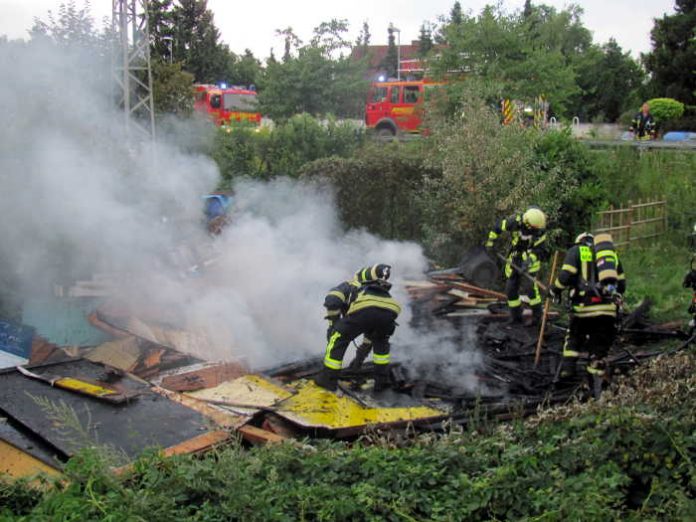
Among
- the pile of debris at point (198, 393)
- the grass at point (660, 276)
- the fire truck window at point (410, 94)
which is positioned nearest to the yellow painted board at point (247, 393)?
the pile of debris at point (198, 393)

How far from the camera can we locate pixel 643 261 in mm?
12297

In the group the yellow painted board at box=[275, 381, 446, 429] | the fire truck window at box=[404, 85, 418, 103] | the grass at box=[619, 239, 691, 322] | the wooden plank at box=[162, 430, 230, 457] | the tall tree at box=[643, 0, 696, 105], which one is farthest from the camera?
the tall tree at box=[643, 0, 696, 105]

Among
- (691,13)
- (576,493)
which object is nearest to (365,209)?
(576,493)

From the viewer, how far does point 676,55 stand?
2828cm

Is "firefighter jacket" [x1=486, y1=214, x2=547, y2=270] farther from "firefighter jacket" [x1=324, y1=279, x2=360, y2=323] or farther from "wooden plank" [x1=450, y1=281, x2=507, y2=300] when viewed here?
"firefighter jacket" [x1=324, y1=279, x2=360, y2=323]

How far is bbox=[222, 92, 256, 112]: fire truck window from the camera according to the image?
2697 cm

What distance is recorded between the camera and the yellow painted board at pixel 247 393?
21.7 feet

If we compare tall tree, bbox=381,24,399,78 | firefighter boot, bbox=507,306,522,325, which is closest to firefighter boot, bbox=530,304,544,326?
firefighter boot, bbox=507,306,522,325

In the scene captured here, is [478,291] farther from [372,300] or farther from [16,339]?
[16,339]

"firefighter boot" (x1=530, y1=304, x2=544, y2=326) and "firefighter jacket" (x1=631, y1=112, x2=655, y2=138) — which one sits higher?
"firefighter jacket" (x1=631, y1=112, x2=655, y2=138)

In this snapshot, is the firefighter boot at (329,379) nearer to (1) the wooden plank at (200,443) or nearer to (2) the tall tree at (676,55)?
(1) the wooden plank at (200,443)

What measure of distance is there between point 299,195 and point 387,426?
25.3 ft

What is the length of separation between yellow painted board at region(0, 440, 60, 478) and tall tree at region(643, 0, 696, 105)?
29089 mm

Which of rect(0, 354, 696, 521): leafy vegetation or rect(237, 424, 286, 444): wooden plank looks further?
rect(237, 424, 286, 444): wooden plank
